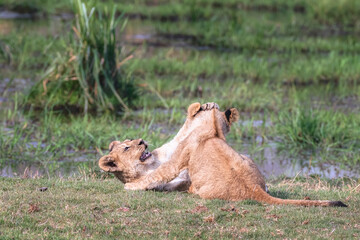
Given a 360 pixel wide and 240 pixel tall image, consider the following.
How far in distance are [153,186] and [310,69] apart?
845 cm

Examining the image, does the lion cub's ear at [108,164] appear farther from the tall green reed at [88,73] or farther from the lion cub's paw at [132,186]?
the tall green reed at [88,73]

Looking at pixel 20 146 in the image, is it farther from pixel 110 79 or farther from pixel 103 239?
pixel 103 239

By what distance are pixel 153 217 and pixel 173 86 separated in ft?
23.6

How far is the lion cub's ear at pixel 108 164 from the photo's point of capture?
5457 millimetres

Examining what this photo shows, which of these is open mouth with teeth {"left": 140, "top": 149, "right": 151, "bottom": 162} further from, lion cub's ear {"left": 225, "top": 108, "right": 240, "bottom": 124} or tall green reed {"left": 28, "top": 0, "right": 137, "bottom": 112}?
tall green reed {"left": 28, "top": 0, "right": 137, "bottom": 112}

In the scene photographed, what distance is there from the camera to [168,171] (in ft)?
17.4

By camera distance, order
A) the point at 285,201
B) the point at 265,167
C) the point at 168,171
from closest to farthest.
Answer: the point at 285,201, the point at 168,171, the point at 265,167

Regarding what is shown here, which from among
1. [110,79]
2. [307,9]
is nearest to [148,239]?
[110,79]

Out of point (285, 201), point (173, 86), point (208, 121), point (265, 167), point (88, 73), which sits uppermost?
point (208, 121)

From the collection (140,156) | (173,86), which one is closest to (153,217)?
(140,156)

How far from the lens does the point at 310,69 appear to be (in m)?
13.2

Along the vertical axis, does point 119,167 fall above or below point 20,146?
above

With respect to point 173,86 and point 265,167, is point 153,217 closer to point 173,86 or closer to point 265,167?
point 265,167

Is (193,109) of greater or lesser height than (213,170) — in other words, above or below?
above
